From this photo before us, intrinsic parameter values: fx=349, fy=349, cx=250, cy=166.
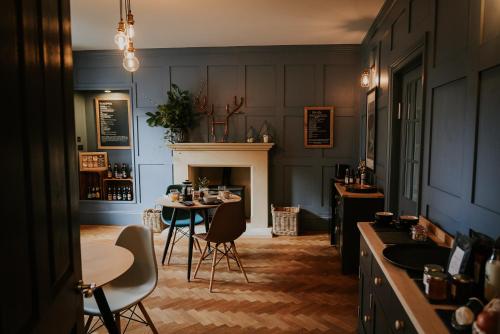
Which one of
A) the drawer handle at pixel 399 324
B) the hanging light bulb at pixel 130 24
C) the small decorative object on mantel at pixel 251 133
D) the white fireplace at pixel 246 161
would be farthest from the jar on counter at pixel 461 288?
the small decorative object on mantel at pixel 251 133

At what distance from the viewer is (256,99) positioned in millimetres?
5336

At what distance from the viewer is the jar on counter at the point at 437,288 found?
124 cm

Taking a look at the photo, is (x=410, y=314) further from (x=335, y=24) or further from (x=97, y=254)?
(x=335, y=24)

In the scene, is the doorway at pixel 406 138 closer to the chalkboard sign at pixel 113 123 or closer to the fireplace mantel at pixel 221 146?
the fireplace mantel at pixel 221 146

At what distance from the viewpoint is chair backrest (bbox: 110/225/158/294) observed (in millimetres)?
2391

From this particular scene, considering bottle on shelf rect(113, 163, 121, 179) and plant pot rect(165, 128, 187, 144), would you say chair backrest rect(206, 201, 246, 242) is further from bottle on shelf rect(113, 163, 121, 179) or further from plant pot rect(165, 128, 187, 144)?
bottle on shelf rect(113, 163, 121, 179)

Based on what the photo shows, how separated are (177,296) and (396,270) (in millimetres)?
2270

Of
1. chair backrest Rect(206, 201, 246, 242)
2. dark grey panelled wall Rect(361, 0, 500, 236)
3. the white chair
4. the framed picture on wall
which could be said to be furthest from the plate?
the framed picture on wall

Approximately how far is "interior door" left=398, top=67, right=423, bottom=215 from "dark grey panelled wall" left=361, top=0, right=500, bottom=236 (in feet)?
1.08

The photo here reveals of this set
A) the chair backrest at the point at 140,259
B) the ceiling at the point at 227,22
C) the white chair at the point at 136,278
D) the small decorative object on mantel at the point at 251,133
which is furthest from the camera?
the small decorative object on mantel at the point at 251,133

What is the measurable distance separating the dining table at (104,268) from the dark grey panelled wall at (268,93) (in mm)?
3437

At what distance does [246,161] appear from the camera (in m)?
5.24

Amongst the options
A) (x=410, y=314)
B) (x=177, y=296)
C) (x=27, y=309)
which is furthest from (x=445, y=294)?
(x=177, y=296)

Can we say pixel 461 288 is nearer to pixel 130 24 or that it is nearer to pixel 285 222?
pixel 130 24
